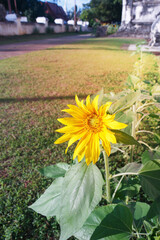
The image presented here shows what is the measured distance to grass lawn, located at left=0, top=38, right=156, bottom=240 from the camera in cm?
149

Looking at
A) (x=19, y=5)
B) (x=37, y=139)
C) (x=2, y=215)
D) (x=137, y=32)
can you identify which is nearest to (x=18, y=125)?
(x=37, y=139)

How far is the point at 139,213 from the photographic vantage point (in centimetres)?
90

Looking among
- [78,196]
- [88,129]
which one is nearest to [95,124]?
[88,129]

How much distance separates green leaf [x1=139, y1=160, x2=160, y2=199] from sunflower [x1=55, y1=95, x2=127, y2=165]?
238mm

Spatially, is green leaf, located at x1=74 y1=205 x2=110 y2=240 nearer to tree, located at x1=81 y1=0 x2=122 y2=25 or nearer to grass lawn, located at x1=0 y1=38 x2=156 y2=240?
grass lawn, located at x1=0 y1=38 x2=156 y2=240

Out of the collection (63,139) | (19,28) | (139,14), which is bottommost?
(63,139)

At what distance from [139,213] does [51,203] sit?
42 centimetres

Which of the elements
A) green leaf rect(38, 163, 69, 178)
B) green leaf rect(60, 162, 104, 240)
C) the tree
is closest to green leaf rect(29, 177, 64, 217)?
green leaf rect(38, 163, 69, 178)

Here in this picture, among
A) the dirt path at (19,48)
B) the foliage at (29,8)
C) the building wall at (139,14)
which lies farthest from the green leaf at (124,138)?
the foliage at (29,8)

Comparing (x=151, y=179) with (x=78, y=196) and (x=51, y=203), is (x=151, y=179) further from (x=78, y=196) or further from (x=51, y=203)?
(x=51, y=203)

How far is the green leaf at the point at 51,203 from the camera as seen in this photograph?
36.3 inches

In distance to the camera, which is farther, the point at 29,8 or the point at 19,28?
the point at 29,8

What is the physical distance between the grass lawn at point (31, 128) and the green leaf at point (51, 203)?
1.82ft

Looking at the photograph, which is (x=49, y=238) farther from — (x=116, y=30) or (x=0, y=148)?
(x=116, y=30)
